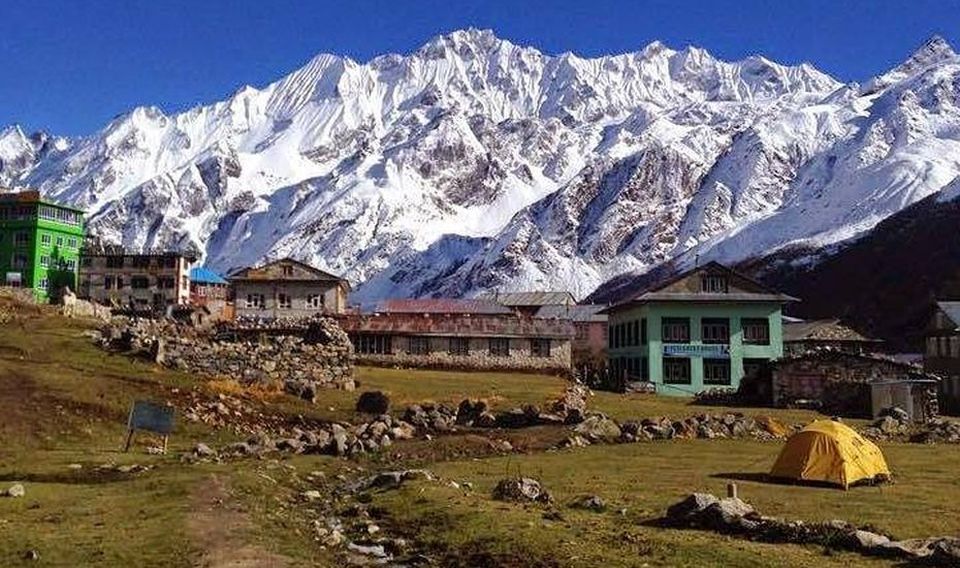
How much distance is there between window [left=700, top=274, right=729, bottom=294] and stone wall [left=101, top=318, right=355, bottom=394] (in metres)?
44.9

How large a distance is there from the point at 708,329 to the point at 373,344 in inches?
1293

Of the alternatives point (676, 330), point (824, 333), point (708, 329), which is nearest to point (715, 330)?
point (708, 329)

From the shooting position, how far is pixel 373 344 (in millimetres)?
97688

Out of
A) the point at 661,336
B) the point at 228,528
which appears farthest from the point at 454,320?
the point at 228,528

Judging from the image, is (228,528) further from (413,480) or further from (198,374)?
(198,374)

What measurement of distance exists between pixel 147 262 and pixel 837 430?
138m

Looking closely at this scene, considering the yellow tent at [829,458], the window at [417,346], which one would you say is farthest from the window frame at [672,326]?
the yellow tent at [829,458]

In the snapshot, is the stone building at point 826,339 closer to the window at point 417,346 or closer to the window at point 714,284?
the window at point 714,284

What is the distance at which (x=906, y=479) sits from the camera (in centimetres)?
3591

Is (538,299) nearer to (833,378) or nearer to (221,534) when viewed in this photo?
(833,378)

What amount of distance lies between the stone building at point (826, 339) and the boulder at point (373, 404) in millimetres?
74148

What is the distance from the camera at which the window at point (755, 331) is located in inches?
3888

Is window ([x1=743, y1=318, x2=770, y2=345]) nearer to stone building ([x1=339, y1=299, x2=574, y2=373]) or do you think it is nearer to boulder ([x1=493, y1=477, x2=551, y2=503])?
stone building ([x1=339, y1=299, x2=574, y2=373])

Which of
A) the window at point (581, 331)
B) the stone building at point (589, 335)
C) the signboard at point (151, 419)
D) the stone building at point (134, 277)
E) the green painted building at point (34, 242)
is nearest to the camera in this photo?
the signboard at point (151, 419)
